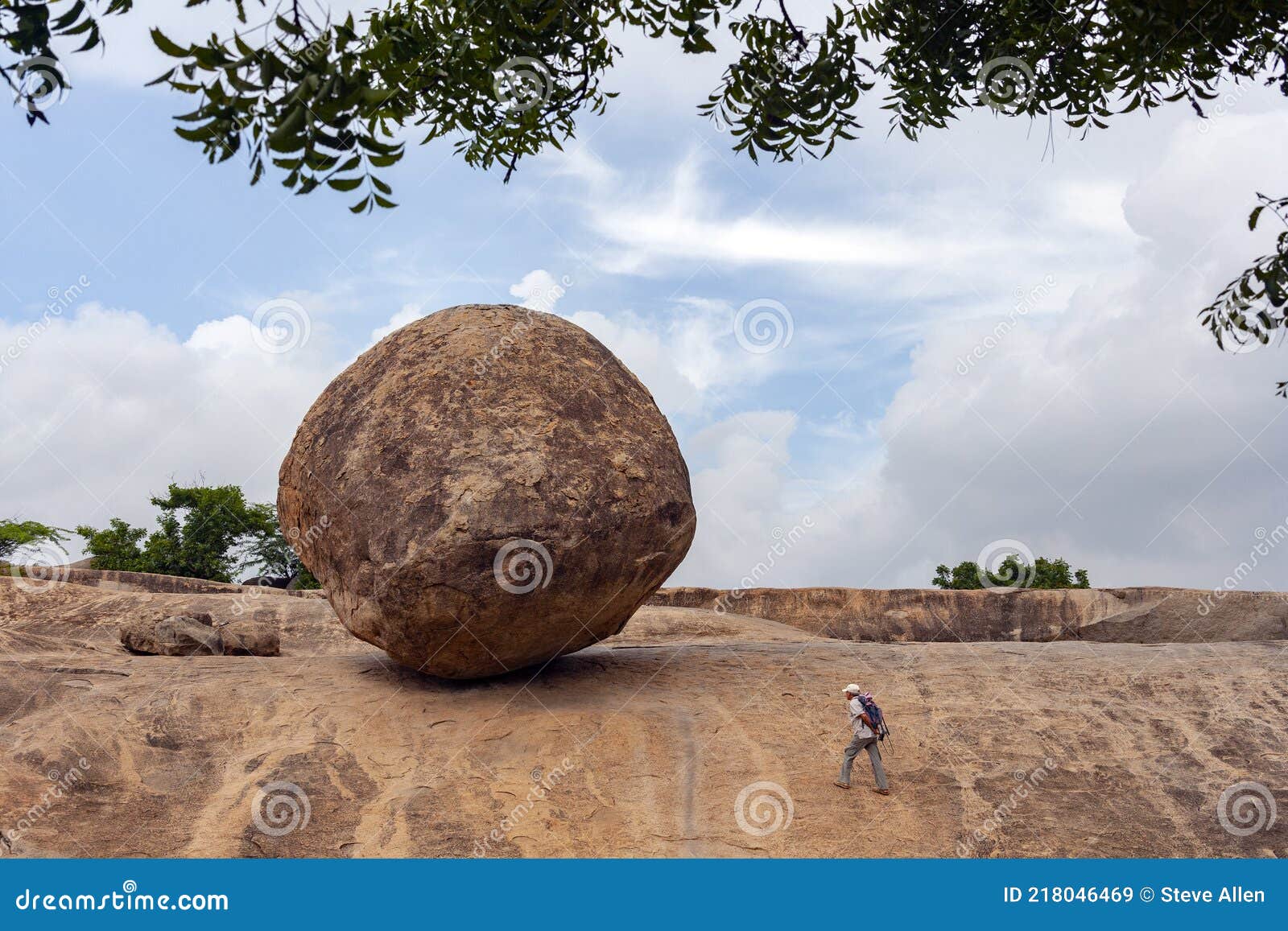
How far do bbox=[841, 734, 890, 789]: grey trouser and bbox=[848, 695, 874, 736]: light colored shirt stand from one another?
0.10ft

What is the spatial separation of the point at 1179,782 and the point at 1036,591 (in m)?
7.80

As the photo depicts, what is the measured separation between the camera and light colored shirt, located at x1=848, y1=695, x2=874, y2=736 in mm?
8125

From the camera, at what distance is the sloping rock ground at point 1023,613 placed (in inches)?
571

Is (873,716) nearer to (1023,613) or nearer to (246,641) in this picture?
(246,641)

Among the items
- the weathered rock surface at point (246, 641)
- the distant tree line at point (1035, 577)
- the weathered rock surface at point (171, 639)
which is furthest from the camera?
the distant tree line at point (1035, 577)

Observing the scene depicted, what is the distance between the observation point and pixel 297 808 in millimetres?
7906

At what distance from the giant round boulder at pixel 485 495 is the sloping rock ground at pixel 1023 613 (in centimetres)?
680

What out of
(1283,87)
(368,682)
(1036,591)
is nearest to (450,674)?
(368,682)

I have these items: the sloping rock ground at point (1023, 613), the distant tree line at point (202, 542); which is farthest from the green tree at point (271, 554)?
the sloping rock ground at point (1023, 613)

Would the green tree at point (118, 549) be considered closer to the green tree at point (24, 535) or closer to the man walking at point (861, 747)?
the green tree at point (24, 535)

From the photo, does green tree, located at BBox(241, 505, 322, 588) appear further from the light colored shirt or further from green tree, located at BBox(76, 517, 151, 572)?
the light colored shirt

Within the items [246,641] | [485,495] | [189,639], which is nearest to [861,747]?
[485,495]

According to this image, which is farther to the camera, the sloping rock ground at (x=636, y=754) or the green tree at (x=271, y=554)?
the green tree at (x=271, y=554)

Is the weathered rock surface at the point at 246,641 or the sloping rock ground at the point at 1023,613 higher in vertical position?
the sloping rock ground at the point at 1023,613
